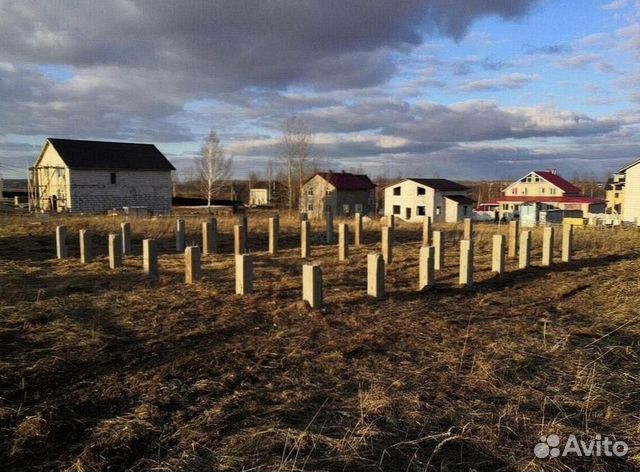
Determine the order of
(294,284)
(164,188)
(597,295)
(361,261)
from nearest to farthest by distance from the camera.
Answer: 1. (597,295)
2. (294,284)
3. (361,261)
4. (164,188)

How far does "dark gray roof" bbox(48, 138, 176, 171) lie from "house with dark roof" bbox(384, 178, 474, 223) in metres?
27.0

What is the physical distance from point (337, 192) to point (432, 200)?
11.5m

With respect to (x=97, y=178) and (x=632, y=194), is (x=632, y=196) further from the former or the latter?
(x=97, y=178)

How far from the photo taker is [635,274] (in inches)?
364

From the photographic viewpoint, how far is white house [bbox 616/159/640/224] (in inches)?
1853

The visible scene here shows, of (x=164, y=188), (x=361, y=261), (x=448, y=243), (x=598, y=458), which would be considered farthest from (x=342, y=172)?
(x=598, y=458)

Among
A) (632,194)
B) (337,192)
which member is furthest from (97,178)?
(632,194)

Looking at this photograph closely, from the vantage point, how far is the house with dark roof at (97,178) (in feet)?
119

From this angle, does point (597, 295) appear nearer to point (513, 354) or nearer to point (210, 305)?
point (513, 354)

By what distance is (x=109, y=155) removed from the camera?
38.7 m

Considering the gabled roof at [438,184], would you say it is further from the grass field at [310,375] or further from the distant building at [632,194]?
the grass field at [310,375]

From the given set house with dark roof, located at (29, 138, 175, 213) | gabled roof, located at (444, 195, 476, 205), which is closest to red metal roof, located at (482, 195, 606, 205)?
gabled roof, located at (444, 195, 476, 205)

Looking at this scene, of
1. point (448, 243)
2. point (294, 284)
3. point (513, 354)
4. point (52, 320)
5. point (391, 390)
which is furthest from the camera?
point (448, 243)

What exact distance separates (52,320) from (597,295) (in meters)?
7.64
